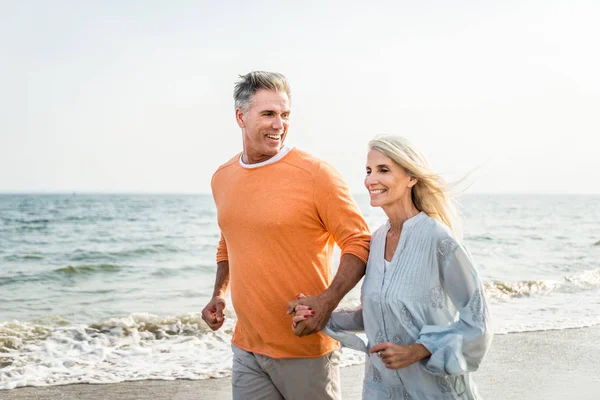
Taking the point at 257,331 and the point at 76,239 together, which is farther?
the point at 76,239

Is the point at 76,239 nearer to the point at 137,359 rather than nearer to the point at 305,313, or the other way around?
the point at 137,359

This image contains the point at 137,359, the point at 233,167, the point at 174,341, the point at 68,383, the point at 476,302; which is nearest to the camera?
the point at 476,302

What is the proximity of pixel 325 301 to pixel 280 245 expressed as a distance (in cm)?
34

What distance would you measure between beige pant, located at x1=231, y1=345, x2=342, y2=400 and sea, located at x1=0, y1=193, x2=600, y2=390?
5.63 ft

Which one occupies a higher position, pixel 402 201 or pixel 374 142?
pixel 374 142

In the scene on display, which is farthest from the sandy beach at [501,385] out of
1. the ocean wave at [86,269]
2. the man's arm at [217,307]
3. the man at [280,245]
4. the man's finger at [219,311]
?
the ocean wave at [86,269]

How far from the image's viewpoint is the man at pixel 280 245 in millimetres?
2812

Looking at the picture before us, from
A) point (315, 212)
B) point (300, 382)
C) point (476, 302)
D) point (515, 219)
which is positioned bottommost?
point (515, 219)

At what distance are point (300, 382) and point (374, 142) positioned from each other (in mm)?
1056

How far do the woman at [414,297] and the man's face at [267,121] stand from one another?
1.52 feet

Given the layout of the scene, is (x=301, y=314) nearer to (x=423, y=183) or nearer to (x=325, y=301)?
(x=325, y=301)

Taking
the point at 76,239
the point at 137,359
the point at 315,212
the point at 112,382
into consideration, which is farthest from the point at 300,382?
the point at 76,239

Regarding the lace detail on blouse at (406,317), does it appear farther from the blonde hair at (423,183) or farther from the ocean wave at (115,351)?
the ocean wave at (115,351)

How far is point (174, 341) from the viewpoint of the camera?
27.0 ft
